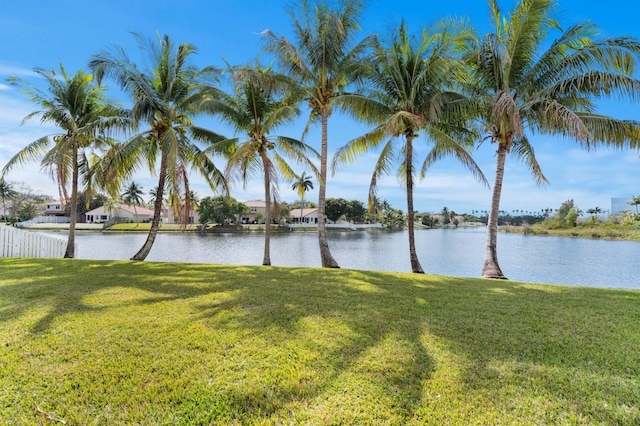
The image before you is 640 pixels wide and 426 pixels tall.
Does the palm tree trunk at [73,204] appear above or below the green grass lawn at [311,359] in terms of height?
above

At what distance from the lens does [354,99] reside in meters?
10.3

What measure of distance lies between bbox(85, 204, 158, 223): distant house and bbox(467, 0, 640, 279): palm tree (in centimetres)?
6273

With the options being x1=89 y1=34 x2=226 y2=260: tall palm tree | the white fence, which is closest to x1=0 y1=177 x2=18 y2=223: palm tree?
the white fence

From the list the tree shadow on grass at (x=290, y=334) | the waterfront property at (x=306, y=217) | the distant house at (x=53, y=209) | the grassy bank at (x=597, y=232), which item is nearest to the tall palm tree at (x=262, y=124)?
the tree shadow on grass at (x=290, y=334)

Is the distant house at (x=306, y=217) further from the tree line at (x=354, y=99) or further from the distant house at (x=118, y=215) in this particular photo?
the tree line at (x=354, y=99)

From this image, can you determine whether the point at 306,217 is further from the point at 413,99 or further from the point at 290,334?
the point at 290,334

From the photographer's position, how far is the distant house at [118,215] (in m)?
58.5

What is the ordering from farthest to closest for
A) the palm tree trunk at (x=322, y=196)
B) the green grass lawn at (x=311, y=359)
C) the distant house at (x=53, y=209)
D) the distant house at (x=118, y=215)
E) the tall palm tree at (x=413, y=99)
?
1. the distant house at (x=53, y=209)
2. the distant house at (x=118, y=215)
3. the palm tree trunk at (x=322, y=196)
4. the tall palm tree at (x=413, y=99)
5. the green grass lawn at (x=311, y=359)

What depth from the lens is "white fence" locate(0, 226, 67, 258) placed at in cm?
1107

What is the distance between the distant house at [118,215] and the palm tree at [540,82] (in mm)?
62732

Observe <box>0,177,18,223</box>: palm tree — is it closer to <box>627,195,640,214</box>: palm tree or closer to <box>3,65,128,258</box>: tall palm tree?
<box>3,65,128,258</box>: tall palm tree

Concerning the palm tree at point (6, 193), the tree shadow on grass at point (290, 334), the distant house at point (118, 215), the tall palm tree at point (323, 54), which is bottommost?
the tree shadow on grass at point (290, 334)

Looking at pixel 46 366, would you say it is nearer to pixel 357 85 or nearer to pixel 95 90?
pixel 357 85

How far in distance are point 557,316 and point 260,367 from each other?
426cm
